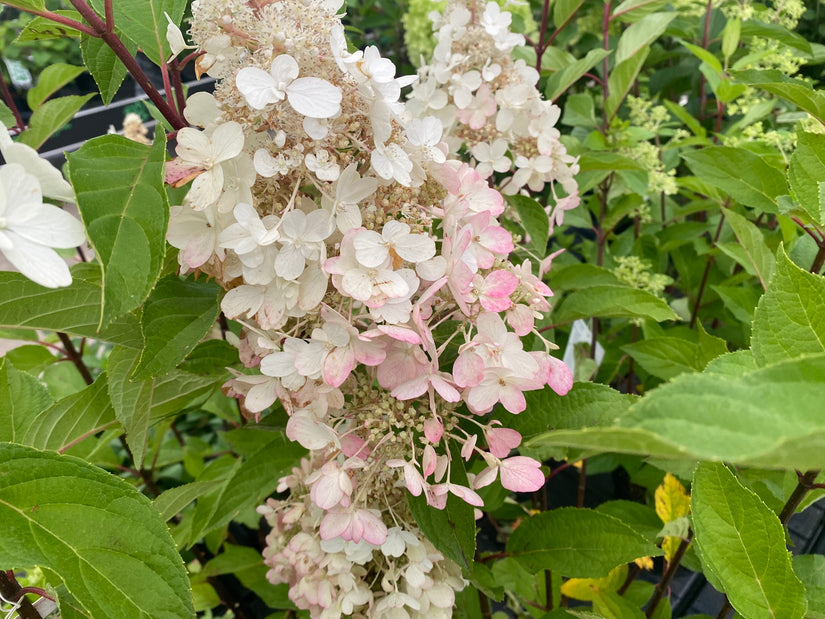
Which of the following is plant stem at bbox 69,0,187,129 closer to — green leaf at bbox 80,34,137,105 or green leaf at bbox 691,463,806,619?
green leaf at bbox 80,34,137,105

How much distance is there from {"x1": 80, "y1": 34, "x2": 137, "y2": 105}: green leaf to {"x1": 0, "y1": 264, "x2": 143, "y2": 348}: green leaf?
0.56 feet

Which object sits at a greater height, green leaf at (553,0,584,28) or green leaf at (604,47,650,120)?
green leaf at (553,0,584,28)

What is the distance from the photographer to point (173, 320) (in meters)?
0.48

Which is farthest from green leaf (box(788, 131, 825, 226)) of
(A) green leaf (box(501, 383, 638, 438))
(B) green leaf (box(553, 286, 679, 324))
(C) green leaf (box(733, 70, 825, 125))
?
(A) green leaf (box(501, 383, 638, 438))

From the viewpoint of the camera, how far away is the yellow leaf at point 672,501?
0.79m

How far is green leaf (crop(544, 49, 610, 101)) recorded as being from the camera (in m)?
0.86

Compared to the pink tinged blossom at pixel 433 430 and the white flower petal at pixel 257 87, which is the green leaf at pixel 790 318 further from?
the white flower petal at pixel 257 87

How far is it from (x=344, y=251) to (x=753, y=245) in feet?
1.91

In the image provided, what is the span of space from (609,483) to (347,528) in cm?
90

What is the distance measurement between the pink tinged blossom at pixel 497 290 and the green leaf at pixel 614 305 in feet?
0.97

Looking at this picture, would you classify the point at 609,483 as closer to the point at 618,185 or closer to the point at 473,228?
the point at 618,185

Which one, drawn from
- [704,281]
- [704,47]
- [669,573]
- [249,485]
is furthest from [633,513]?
[704,47]

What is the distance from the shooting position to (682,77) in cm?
158

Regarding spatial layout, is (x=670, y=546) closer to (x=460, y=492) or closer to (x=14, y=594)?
(x=460, y=492)
